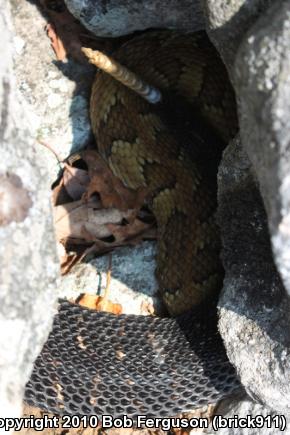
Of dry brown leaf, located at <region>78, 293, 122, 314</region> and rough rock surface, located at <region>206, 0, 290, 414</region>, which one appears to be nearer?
rough rock surface, located at <region>206, 0, 290, 414</region>

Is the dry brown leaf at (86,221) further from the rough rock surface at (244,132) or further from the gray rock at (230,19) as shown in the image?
the gray rock at (230,19)

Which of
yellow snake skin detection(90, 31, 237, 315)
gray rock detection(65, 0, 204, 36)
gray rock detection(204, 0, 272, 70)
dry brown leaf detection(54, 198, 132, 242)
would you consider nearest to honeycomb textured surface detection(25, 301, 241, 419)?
yellow snake skin detection(90, 31, 237, 315)

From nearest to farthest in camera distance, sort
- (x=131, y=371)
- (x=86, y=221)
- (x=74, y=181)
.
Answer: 1. (x=131, y=371)
2. (x=86, y=221)
3. (x=74, y=181)

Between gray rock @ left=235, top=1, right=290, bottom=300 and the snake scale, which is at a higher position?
gray rock @ left=235, top=1, right=290, bottom=300

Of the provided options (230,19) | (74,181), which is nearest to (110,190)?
(74,181)

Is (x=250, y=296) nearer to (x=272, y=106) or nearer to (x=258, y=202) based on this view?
(x=258, y=202)

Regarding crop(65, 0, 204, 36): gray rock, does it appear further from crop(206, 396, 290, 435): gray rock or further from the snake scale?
crop(206, 396, 290, 435): gray rock

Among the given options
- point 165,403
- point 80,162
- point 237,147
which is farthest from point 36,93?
point 165,403
